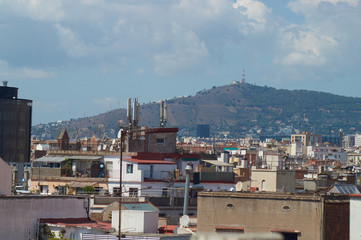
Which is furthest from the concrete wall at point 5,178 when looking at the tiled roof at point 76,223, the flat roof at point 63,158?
the flat roof at point 63,158

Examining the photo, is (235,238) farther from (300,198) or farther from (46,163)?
(46,163)

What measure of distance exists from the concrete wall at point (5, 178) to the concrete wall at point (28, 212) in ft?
8.33

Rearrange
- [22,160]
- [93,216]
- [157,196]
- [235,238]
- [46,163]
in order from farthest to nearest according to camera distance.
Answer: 1. [22,160]
2. [46,163]
3. [157,196]
4. [93,216]
5. [235,238]

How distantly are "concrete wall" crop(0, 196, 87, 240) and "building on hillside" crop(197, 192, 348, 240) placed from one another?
525 cm

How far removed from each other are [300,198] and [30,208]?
9.99 meters

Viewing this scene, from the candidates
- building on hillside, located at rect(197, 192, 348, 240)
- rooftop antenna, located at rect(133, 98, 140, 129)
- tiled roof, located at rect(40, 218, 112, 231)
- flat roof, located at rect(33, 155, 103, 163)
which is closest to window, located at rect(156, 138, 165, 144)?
rooftop antenna, located at rect(133, 98, 140, 129)

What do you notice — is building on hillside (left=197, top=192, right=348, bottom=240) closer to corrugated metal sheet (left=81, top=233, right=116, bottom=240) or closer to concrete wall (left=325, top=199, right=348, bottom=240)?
concrete wall (left=325, top=199, right=348, bottom=240)

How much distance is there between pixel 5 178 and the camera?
124 feet

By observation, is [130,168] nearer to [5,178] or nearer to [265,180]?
[265,180]

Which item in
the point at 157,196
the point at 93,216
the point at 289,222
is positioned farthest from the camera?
the point at 157,196

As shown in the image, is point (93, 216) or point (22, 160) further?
point (22, 160)

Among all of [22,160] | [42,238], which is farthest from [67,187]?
[22,160]

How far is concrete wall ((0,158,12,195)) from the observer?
37188mm

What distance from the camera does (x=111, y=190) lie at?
60.3m
